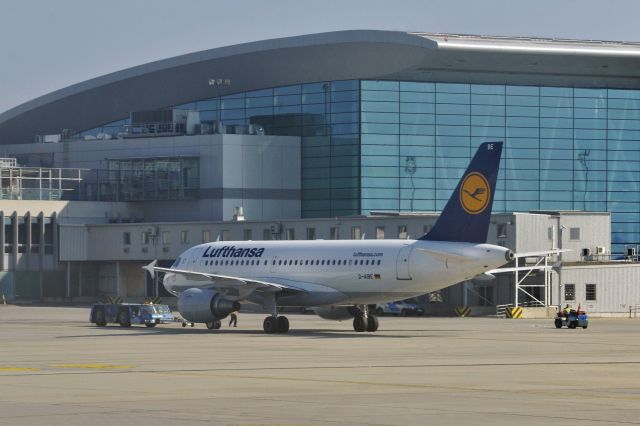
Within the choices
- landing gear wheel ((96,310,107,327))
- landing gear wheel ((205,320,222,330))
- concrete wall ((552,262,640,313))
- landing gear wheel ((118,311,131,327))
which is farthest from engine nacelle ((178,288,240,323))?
concrete wall ((552,262,640,313))

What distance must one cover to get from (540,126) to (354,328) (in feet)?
193

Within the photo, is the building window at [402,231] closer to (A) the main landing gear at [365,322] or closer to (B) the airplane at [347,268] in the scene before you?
(B) the airplane at [347,268]

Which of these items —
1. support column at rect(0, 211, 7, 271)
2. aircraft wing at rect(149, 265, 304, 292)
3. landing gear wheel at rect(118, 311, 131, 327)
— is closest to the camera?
aircraft wing at rect(149, 265, 304, 292)

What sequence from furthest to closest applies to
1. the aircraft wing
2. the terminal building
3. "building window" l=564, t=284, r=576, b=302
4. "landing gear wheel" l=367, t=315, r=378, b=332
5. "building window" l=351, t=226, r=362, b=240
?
the terminal building < "building window" l=351, t=226, r=362, b=240 < "building window" l=564, t=284, r=576, b=302 < "landing gear wheel" l=367, t=315, r=378, b=332 < the aircraft wing

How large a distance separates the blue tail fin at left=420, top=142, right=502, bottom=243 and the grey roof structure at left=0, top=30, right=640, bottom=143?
53.7 metres

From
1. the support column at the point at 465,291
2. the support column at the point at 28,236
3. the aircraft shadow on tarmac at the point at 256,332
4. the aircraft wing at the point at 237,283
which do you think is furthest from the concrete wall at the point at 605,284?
the support column at the point at 28,236

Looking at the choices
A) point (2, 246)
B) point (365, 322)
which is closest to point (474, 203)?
point (365, 322)

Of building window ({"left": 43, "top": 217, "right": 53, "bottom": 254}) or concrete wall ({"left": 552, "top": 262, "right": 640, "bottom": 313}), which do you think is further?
building window ({"left": 43, "top": 217, "right": 53, "bottom": 254})

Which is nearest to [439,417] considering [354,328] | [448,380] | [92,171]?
[448,380]

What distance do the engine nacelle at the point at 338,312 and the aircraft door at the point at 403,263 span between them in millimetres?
5664

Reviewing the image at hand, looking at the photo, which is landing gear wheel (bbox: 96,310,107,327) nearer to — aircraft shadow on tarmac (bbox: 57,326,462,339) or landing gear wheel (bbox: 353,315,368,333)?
aircraft shadow on tarmac (bbox: 57,326,462,339)

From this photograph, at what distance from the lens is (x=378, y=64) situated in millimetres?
111812

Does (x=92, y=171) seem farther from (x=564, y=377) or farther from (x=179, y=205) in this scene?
(x=564, y=377)

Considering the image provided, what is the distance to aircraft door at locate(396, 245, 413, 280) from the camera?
56.8m
